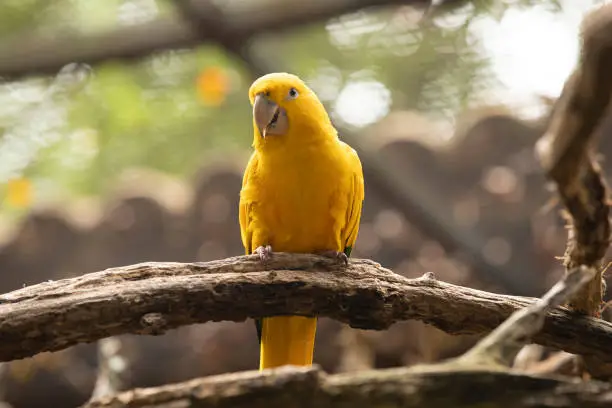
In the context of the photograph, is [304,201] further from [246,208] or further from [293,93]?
[293,93]

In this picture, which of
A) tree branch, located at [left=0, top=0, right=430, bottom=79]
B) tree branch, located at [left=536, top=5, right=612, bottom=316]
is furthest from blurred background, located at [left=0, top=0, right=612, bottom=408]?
tree branch, located at [left=536, top=5, right=612, bottom=316]

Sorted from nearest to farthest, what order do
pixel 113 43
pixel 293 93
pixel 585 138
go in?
pixel 585 138
pixel 293 93
pixel 113 43

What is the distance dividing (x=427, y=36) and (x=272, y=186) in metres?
3.03

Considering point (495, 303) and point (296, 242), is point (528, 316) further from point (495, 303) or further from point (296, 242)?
point (296, 242)

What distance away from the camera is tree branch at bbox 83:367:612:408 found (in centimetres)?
165

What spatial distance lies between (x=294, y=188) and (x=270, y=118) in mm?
333

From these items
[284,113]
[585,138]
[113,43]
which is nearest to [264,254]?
[284,113]

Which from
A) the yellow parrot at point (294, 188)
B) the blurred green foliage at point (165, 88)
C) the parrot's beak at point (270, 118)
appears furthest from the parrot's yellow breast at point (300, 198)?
the blurred green foliage at point (165, 88)

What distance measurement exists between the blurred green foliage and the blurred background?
0.02 meters

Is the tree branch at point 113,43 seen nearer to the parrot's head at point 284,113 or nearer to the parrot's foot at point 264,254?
the parrot's head at point 284,113

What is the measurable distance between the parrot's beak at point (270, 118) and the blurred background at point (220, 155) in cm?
167

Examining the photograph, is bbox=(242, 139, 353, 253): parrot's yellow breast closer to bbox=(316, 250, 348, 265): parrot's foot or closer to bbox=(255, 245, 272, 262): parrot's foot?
bbox=(316, 250, 348, 265): parrot's foot

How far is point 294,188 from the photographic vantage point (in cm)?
289

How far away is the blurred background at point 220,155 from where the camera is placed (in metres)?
5.07
